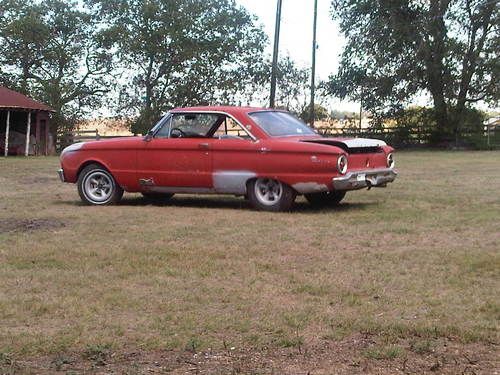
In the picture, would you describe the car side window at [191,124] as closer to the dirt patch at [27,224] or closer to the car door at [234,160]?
the car door at [234,160]

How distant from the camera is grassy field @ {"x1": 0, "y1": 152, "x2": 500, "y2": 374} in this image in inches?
165

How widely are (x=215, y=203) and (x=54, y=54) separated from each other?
111 ft

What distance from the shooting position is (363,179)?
10.3 meters

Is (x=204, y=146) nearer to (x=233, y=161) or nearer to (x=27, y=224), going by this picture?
(x=233, y=161)

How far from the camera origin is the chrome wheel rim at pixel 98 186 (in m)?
11.7

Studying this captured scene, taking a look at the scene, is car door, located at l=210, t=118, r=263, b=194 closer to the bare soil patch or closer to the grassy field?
the grassy field

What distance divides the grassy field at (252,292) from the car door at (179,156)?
2.95ft

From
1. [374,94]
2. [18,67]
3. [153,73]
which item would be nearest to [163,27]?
[153,73]

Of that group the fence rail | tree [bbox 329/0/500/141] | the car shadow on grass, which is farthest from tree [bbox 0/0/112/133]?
the car shadow on grass

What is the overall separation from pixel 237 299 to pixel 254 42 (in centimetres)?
4137

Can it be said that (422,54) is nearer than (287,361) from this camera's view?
No

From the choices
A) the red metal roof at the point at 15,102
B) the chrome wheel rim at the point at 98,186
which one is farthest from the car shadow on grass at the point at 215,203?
the red metal roof at the point at 15,102

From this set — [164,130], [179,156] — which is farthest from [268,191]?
[164,130]

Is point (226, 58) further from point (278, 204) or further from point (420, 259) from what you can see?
point (420, 259)
